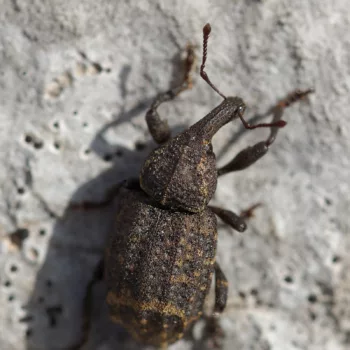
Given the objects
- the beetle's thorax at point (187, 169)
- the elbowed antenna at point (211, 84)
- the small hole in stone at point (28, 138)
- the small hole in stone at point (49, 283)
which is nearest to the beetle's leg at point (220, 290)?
the beetle's thorax at point (187, 169)

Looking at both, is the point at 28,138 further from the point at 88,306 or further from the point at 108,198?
the point at 88,306

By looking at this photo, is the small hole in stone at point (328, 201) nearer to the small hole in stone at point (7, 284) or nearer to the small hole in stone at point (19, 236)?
the small hole in stone at point (19, 236)

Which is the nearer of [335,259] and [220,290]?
[220,290]

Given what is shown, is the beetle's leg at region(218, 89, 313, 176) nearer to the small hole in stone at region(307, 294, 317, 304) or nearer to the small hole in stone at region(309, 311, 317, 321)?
the small hole in stone at region(307, 294, 317, 304)

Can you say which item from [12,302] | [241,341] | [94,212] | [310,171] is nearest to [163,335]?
[241,341]

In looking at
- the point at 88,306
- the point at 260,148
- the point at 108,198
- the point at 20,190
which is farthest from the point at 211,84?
the point at 88,306

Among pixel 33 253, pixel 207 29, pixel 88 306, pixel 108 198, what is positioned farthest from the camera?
pixel 33 253
